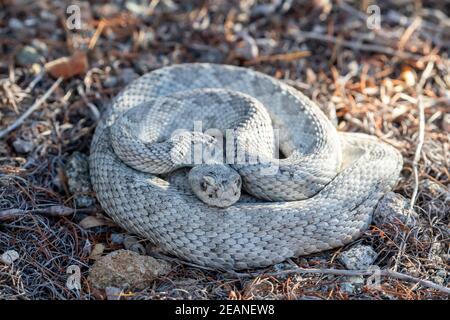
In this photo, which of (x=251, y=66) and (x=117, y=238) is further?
(x=251, y=66)

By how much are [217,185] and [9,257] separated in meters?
1.81

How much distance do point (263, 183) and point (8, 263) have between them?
88.3 inches

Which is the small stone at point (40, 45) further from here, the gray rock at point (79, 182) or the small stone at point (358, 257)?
the small stone at point (358, 257)

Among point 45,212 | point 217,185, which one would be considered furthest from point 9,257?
point 217,185

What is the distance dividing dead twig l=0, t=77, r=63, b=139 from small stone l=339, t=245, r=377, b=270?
350cm

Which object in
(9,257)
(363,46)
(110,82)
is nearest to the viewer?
(9,257)

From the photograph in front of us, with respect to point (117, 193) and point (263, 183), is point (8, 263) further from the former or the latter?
point (263, 183)

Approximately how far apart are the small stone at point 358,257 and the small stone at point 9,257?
2728mm

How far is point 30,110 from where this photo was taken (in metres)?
6.22

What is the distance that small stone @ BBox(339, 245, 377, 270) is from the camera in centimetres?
491

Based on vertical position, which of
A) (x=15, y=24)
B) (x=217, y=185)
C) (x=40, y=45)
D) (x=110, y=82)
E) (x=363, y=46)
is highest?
(x=15, y=24)

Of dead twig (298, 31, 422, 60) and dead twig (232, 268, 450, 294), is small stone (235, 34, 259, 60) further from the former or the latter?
dead twig (232, 268, 450, 294)

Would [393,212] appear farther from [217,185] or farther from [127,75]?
[127,75]

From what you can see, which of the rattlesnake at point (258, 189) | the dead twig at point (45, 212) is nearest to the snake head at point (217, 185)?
the rattlesnake at point (258, 189)
